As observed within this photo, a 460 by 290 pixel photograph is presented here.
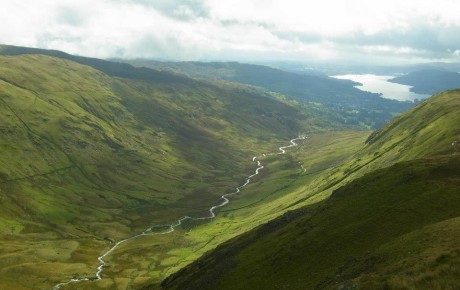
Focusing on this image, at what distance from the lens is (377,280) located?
62.4 m

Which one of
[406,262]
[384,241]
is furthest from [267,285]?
[406,262]

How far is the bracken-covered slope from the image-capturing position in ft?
210

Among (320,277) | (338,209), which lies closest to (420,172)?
(338,209)

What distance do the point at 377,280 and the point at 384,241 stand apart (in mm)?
27263

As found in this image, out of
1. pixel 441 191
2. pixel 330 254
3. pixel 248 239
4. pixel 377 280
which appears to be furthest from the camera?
pixel 248 239

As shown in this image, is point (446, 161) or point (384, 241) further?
point (446, 161)

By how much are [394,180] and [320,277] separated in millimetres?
46864

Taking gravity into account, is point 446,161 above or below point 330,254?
above

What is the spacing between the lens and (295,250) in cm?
10581

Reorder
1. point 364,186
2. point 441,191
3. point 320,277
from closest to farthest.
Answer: point 320,277 → point 441,191 → point 364,186

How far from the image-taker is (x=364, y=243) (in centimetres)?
9131

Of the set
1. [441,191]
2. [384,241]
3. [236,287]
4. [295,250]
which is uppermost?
[441,191]

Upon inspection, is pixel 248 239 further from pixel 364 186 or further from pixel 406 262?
pixel 406 262

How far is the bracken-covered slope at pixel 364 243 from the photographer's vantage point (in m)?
63.9
